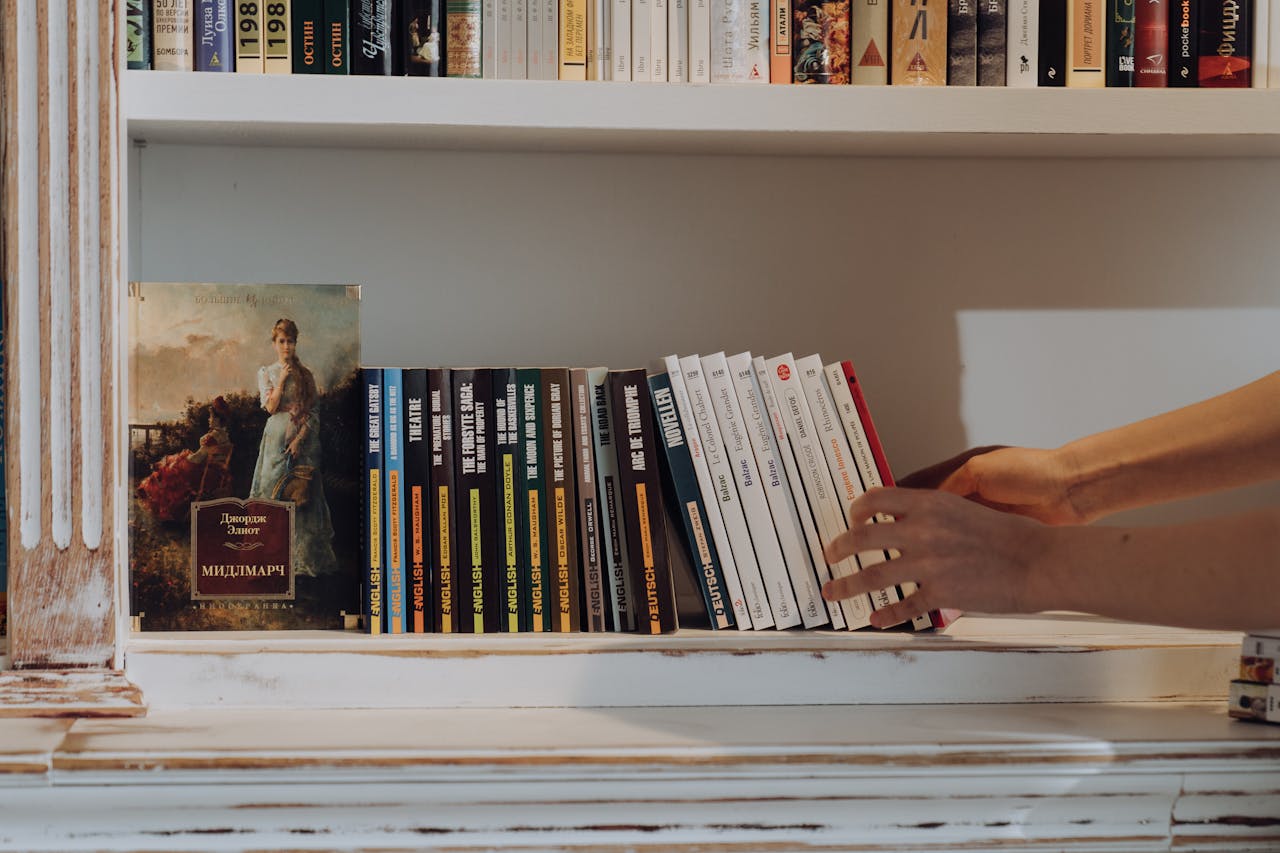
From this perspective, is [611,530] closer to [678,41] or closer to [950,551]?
[950,551]

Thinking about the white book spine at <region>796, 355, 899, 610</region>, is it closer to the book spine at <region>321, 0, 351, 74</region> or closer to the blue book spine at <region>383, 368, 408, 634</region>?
the blue book spine at <region>383, 368, 408, 634</region>

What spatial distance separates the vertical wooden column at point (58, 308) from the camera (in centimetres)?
90

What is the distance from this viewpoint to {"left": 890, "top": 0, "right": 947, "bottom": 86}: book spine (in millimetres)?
1073

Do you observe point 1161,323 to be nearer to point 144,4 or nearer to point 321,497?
point 321,497

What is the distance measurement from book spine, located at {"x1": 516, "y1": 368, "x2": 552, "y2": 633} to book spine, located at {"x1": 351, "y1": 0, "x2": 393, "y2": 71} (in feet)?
1.08

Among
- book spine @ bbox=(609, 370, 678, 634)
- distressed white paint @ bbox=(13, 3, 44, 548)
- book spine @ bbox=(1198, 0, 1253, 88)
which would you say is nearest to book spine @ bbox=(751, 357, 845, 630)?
book spine @ bbox=(609, 370, 678, 634)

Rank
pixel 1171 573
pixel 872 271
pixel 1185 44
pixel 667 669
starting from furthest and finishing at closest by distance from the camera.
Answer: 1. pixel 872 271
2. pixel 1185 44
3. pixel 667 669
4. pixel 1171 573

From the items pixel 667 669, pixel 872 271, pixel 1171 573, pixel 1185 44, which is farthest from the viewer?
pixel 872 271

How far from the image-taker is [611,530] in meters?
1.05

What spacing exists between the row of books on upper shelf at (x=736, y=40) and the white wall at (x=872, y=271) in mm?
247

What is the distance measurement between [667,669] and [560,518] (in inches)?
6.7

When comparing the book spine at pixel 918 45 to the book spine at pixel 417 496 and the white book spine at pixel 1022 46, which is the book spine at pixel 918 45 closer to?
the white book spine at pixel 1022 46

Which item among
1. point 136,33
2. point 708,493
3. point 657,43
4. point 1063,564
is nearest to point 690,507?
point 708,493

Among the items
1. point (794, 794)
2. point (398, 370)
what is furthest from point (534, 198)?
point (794, 794)
